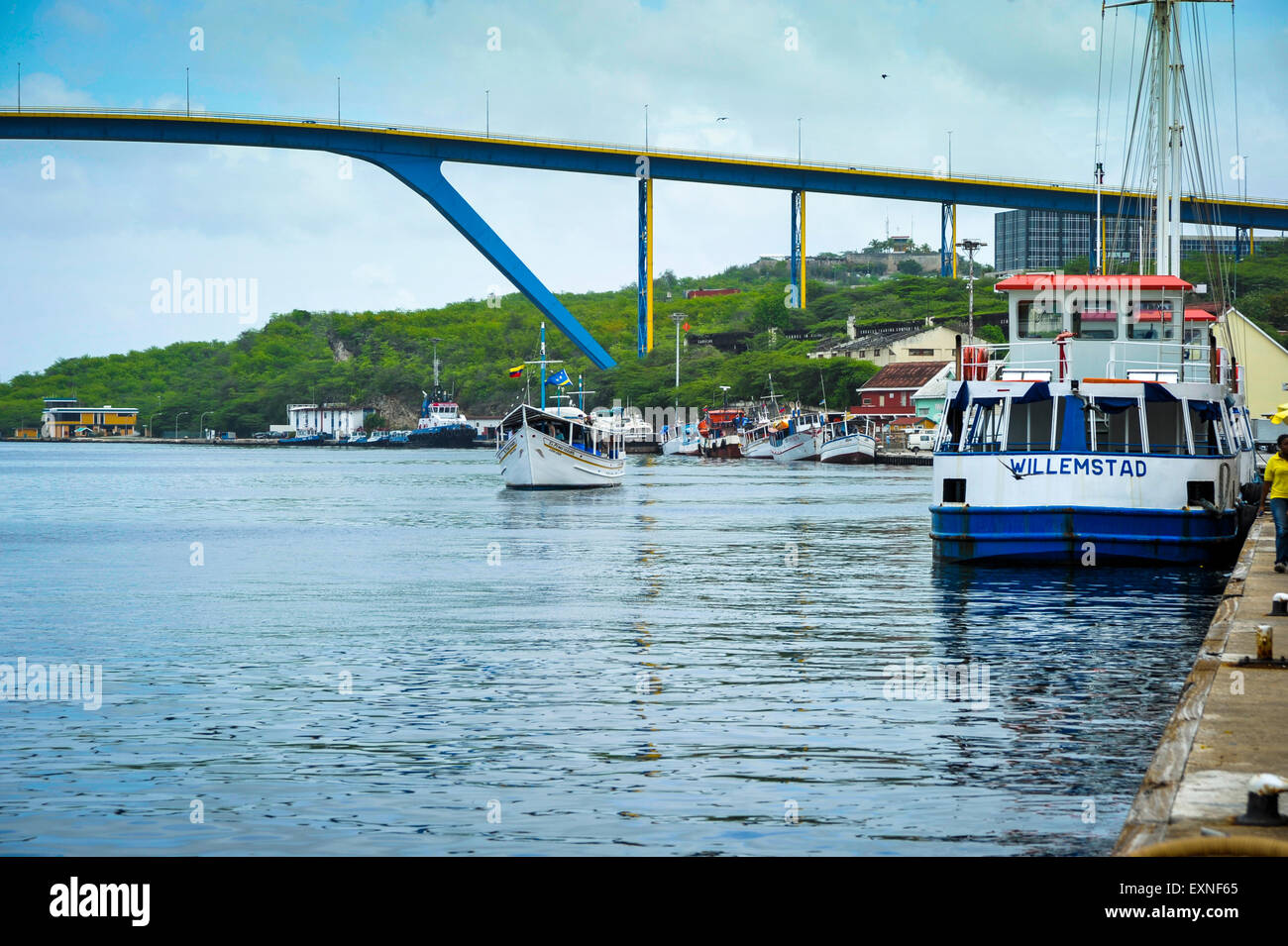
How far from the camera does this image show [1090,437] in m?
26.4

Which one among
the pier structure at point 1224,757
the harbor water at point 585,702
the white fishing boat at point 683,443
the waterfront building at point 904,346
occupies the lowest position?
the harbor water at point 585,702

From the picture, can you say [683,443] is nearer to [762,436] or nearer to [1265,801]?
[762,436]

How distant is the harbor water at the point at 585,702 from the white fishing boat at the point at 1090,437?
83 centimetres

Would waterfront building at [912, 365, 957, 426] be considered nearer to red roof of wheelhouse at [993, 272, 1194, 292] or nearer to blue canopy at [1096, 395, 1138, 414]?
red roof of wheelhouse at [993, 272, 1194, 292]

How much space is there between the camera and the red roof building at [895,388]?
128625mm

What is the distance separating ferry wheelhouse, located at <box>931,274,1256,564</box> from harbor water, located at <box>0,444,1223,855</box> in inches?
33.8

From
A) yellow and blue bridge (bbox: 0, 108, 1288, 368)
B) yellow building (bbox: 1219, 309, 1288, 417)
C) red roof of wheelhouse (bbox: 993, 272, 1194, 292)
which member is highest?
yellow and blue bridge (bbox: 0, 108, 1288, 368)

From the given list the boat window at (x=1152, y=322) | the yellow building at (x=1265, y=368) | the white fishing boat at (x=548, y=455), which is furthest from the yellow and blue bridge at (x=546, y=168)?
the boat window at (x=1152, y=322)

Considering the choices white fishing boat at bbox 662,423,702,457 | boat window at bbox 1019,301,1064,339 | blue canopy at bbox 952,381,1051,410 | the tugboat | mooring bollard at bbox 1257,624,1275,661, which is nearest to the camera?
mooring bollard at bbox 1257,624,1275,661

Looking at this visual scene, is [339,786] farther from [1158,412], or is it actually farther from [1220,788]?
[1158,412]

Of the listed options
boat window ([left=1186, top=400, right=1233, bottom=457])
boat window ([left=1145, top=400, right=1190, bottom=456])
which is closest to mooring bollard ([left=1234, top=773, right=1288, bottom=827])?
boat window ([left=1186, top=400, right=1233, bottom=457])

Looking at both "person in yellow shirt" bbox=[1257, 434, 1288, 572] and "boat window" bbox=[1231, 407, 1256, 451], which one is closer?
"person in yellow shirt" bbox=[1257, 434, 1288, 572]

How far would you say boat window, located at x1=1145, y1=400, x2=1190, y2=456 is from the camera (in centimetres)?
2752

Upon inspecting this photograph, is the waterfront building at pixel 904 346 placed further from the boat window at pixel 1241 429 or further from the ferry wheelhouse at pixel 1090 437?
the ferry wheelhouse at pixel 1090 437
